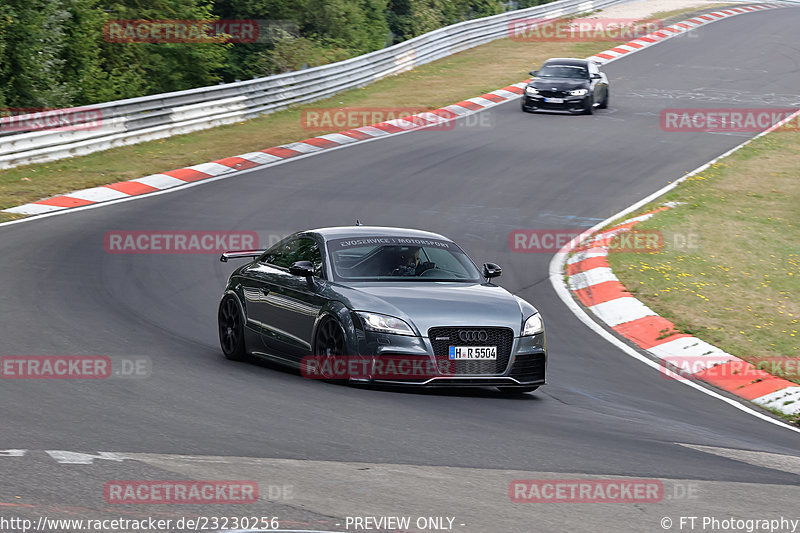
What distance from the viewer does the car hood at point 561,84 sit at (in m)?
30.9

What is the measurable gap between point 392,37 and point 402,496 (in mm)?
43666

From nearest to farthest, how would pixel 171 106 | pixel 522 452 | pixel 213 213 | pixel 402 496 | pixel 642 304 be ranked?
pixel 402 496
pixel 522 452
pixel 642 304
pixel 213 213
pixel 171 106

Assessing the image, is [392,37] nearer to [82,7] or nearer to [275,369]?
[82,7]

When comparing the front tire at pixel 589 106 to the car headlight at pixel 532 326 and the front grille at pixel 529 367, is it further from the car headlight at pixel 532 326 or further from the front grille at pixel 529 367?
the front grille at pixel 529 367

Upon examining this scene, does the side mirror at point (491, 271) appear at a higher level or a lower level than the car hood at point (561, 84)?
A: higher

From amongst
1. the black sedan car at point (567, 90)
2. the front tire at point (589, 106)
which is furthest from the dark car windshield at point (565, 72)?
the front tire at point (589, 106)

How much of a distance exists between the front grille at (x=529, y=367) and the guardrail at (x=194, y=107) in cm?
1484

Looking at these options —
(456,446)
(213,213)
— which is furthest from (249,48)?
(456,446)

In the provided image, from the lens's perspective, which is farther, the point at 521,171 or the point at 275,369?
the point at 521,171

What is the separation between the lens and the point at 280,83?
1207 inches
